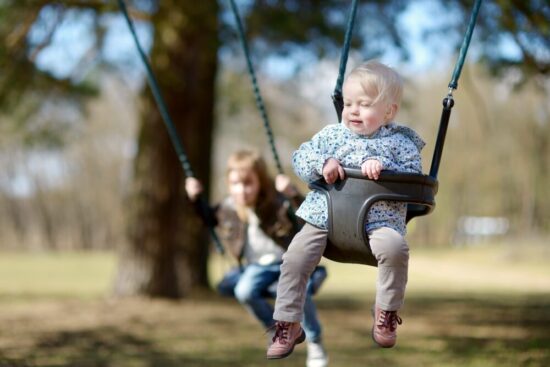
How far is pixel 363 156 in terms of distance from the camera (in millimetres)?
3309

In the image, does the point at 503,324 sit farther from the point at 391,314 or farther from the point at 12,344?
the point at 391,314

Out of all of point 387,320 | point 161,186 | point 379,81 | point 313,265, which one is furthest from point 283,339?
point 161,186

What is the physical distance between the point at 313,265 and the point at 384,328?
412 mm

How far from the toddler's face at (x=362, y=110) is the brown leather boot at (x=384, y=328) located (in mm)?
782

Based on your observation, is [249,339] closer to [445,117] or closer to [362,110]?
[445,117]

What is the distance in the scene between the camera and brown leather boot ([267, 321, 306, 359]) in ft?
10.8

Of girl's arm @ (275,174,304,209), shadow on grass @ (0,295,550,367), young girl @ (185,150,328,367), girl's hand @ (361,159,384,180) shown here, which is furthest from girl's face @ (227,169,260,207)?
shadow on grass @ (0,295,550,367)

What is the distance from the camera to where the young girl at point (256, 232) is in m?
4.81

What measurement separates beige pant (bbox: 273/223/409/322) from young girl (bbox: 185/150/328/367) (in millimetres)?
1256

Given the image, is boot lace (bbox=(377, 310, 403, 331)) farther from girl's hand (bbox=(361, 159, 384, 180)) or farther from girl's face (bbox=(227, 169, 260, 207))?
girl's face (bbox=(227, 169, 260, 207))

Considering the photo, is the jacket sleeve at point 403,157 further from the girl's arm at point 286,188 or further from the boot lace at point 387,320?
the girl's arm at point 286,188

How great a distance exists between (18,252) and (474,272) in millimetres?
23152

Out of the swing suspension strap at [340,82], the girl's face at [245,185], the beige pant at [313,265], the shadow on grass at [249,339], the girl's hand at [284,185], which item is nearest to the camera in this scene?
the beige pant at [313,265]

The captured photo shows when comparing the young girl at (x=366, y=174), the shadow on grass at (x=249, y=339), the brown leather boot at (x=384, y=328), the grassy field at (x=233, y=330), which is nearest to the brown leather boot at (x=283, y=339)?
the young girl at (x=366, y=174)
